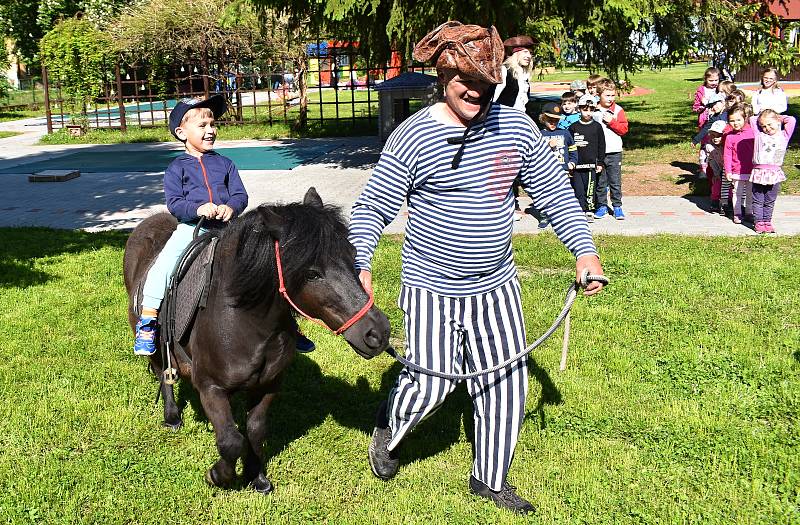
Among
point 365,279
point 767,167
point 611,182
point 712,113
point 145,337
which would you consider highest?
point 712,113

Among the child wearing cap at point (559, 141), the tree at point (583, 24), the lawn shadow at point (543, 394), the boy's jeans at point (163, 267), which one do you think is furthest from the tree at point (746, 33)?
the boy's jeans at point (163, 267)

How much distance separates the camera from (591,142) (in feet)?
36.5

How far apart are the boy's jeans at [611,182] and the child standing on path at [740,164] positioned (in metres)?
1.53

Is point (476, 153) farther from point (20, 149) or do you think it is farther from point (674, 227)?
point (20, 149)

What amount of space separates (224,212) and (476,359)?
1.64 m

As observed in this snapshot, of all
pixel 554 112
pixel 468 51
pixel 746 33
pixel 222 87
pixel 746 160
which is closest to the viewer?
pixel 468 51

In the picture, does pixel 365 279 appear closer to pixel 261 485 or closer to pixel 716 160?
pixel 261 485

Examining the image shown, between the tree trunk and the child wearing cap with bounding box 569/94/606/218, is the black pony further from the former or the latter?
the tree trunk

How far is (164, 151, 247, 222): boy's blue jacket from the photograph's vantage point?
443cm

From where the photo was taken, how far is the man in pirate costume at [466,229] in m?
3.56

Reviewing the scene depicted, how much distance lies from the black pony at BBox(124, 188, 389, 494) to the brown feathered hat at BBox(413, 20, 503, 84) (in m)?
0.87

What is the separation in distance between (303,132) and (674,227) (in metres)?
17.1

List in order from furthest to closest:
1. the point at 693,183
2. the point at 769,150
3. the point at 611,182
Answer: the point at 693,183, the point at 611,182, the point at 769,150

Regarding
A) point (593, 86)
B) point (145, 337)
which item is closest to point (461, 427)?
point (145, 337)
